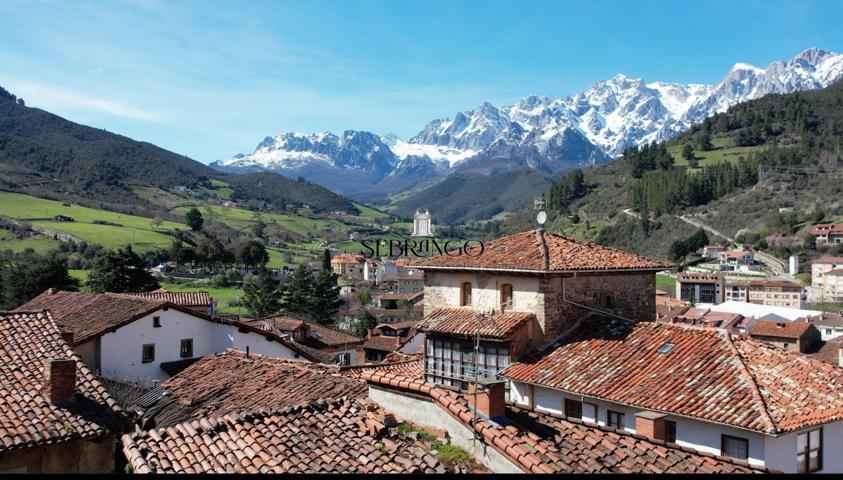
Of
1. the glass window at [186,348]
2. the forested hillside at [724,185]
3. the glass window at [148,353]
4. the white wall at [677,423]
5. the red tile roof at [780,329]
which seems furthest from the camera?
the forested hillside at [724,185]

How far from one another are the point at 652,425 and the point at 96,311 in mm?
18616

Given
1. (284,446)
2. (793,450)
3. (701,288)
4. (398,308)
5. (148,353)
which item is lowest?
(398,308)

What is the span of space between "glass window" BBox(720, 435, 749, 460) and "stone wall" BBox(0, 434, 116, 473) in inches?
384

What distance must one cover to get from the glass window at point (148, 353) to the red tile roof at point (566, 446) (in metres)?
12.3

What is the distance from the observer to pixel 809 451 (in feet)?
37.2

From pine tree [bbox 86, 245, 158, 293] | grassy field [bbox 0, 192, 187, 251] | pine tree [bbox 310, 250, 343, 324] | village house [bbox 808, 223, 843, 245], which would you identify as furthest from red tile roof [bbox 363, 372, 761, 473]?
village house [bbox 808, 223, 843, 245]

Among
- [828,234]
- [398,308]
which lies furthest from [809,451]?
[828,234]

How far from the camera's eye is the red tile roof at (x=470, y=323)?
14.3 meters

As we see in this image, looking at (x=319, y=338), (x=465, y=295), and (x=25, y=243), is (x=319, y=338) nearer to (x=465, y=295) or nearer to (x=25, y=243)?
(x=465, y=295)

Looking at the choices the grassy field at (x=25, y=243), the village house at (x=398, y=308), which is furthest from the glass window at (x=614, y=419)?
the grassy field at (x=25, y=243)

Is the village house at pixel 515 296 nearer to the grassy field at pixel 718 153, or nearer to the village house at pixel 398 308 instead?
the village house at pixel 398 308

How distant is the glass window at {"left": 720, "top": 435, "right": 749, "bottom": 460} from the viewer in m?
10.9

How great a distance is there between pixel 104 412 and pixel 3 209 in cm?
8730

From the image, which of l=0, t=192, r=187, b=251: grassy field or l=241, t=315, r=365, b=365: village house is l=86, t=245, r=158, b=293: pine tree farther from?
l=0, t=192, r=187, b=251: grassy field
